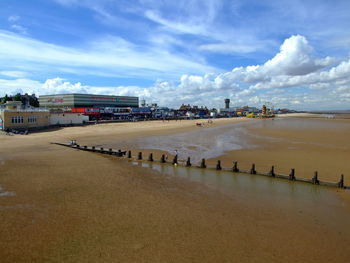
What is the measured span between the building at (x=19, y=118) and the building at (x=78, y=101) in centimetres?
5226

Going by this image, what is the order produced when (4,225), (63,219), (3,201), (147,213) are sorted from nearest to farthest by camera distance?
(4,225) → (63,219) → (147,213) → (3,201)

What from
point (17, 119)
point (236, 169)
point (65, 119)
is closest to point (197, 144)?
point (236, 169)

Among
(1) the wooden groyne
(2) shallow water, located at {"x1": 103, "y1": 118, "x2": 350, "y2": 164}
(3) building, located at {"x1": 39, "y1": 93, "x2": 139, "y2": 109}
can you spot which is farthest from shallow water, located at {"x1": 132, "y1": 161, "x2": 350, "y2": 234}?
(3) building, located at {"x1": 39, "y1": 93, "x2": 139, "y2": 109}

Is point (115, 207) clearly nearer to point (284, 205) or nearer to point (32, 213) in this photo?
point (32, 213)

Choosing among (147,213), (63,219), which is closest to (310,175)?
(147,213)

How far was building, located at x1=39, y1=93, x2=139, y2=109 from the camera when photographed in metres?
103

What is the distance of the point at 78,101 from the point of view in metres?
104

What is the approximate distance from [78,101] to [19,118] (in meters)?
60.0

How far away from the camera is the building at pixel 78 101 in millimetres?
103375

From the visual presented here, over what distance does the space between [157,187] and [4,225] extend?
28.2 ft

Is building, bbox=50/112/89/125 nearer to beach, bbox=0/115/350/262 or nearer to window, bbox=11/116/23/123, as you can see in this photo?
window, bbox=11/116/23/123

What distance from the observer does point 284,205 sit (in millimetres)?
13641

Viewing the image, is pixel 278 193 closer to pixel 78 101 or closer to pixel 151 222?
pixel 151 222

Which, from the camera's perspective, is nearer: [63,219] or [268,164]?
[63,219]
